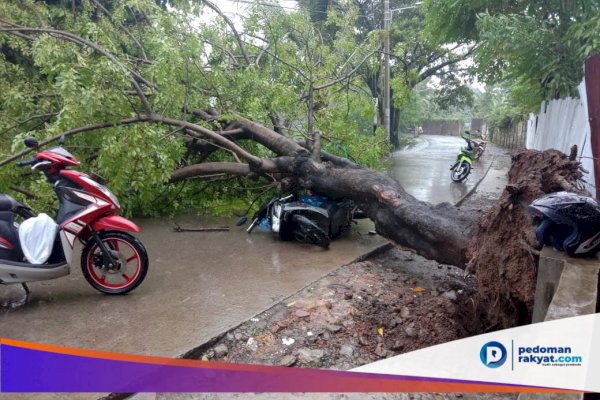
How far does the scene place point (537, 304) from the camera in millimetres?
2203

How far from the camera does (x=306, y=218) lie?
4785 millimetres

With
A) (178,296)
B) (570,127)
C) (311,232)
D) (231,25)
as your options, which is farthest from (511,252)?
(231,25)

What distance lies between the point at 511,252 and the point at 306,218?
249 cm

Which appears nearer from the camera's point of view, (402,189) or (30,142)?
(30,142)

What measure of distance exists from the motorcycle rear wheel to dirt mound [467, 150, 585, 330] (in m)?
1.83

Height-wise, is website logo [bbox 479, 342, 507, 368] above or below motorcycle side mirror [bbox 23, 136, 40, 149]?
below

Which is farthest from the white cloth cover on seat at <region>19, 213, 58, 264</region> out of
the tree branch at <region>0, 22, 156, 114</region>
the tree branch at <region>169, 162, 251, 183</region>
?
the tree branch at <region>169, 162, 251, 183</region>

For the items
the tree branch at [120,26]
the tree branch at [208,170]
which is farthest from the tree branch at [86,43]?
the tree branch at [120,26]

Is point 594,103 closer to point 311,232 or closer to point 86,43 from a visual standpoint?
point 311,232

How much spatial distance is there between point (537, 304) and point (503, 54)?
4832 mm

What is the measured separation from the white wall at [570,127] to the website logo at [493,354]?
257 centimetres

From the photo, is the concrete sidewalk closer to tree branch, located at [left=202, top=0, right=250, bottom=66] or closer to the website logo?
the website logo

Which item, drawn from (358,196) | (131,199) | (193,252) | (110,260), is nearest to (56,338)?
(110,260)

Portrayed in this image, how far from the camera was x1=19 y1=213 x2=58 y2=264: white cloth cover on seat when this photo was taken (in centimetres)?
312
